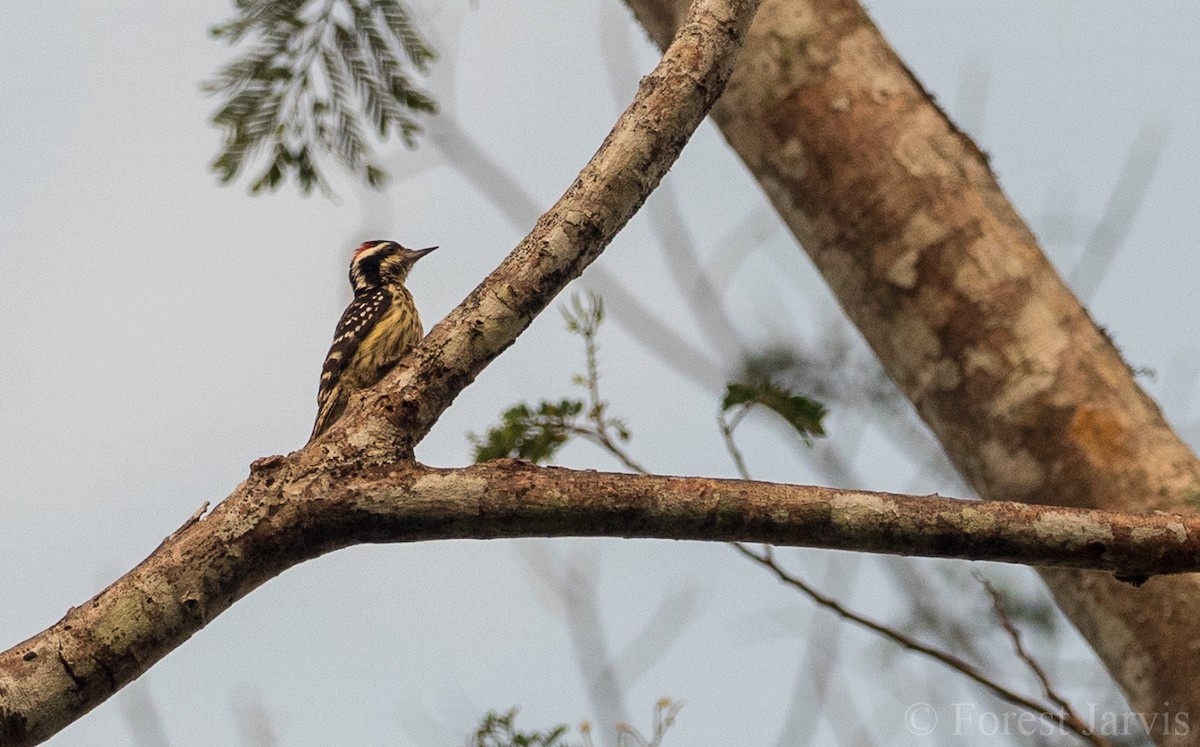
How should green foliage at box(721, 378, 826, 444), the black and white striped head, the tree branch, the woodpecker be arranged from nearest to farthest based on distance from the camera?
the tree branch → green foliage at box(721, 378, 826, 444) → the woodpecker → the black and white striped head

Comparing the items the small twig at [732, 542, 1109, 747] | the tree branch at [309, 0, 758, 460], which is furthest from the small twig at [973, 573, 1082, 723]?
the tree branch at [309, 0, 758, 460]

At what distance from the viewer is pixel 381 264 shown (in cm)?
762

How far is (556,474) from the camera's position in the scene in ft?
9.29

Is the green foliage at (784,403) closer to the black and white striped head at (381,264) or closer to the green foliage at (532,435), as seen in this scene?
the green foliage at (532,435)

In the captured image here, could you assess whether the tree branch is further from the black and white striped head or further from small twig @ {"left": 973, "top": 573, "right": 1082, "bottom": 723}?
the black and white striped head

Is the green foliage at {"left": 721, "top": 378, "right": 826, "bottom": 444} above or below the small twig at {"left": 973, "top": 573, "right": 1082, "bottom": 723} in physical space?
above

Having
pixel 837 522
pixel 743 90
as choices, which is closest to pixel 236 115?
pixel 743 90

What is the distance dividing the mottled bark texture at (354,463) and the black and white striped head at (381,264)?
4.13 metres

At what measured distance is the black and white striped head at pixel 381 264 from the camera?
7513 mm

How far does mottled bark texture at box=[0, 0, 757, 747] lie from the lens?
2.52 m

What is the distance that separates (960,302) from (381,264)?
13.0 ft

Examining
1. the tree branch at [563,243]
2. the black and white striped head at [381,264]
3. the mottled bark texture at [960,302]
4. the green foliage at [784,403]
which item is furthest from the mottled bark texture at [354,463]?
the black and white striped head at [381,264]

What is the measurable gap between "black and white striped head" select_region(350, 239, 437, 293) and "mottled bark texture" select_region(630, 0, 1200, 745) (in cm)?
288

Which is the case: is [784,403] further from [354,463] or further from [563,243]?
[354,463]
